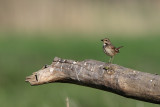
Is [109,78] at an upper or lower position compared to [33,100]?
upper

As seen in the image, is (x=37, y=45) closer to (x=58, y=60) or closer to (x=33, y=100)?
(x=33, y=100)

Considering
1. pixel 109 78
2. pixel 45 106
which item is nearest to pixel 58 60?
pixel 109 78

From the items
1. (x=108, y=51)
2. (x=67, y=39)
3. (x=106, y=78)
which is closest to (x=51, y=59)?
(x=67, y=39)

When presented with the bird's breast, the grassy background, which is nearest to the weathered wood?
the bird's breast

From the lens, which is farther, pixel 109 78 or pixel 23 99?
pixel 23 99

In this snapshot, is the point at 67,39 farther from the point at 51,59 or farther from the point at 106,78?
the point at 106,78

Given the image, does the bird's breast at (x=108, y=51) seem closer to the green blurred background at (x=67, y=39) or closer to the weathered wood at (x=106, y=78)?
the weathered wood at (x=106, y=78)
